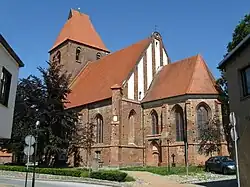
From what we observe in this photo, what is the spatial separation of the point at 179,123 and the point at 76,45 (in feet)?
75.9

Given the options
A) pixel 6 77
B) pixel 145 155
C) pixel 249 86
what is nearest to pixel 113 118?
pixel 145 155

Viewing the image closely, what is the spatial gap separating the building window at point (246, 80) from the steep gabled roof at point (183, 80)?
→ 58.4 feet

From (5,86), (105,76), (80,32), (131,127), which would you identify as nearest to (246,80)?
(5,86)

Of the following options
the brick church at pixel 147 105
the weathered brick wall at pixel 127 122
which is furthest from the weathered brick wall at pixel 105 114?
the weathered brick wall at pixel 127 122

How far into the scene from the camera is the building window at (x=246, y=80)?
12.8 meters

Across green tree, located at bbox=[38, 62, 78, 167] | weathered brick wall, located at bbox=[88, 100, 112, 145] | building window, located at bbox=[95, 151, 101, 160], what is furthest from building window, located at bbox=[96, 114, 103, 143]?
green tree, located at bbox=[38, 62, 78, 167]

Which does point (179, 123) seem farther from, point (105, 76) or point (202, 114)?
point (105, 76)

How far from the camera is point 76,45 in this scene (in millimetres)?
47438

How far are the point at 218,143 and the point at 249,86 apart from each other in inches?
714

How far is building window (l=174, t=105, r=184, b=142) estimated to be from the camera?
31281mm

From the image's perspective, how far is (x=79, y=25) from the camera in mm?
50219

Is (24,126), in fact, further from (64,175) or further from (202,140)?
(202,140)

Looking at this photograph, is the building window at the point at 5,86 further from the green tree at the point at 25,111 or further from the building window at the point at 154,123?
the building window at the point at 154,123

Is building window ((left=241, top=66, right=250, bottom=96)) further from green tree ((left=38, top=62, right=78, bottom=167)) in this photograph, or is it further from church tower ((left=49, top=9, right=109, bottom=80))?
church tower ((left=49, top=9, right=109, bottom=80))
